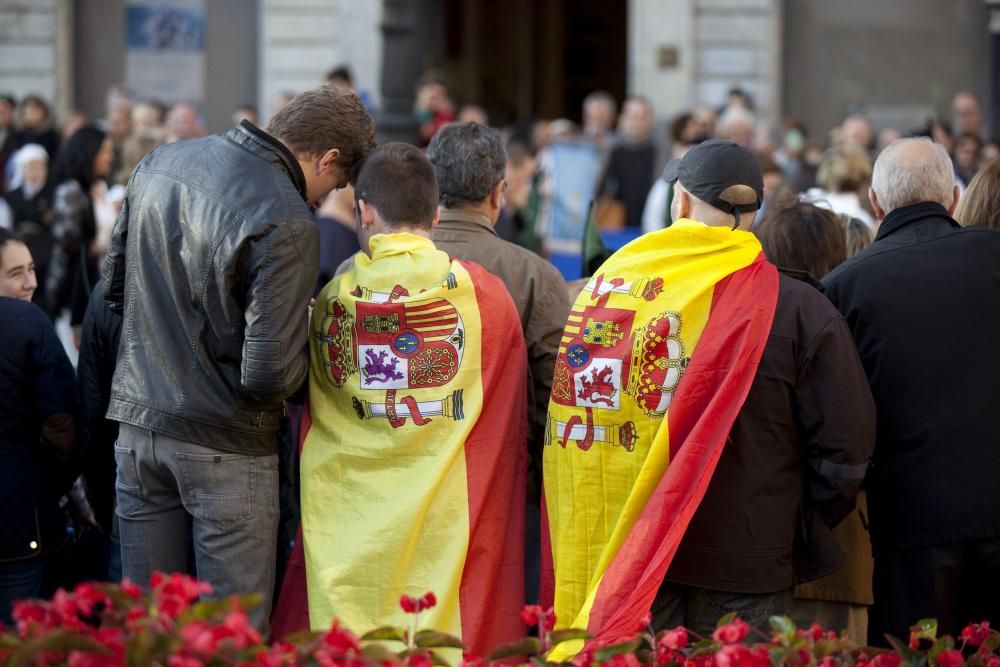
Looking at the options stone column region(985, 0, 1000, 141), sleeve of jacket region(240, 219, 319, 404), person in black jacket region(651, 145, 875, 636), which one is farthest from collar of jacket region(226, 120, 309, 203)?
stone column region(985, 0, 1000, 141)

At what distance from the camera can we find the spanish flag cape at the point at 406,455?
417 cm

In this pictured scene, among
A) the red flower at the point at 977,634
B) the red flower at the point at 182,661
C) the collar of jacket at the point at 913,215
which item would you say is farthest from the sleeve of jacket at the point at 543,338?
the red flower at the point at 182,661

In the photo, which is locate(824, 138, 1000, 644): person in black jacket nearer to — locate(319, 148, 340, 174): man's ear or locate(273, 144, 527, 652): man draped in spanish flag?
locate(273, 144, 527, 652): man draped in spanish flag

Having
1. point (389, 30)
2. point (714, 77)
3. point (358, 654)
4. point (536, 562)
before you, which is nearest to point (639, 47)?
point (714, 77)

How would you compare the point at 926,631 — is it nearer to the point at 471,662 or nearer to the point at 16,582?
the point at 471,662

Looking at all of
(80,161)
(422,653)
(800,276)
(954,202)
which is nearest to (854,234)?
(954,202)

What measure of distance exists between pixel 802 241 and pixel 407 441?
5.15 ft

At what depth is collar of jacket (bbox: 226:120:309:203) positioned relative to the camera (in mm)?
4125

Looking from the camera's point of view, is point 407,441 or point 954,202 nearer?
point 407,441

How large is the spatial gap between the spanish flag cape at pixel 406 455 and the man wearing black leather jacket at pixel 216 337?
0.55ft

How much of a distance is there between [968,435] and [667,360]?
1.00 m

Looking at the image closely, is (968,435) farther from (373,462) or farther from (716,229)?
(373,462)

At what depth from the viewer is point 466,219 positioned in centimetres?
505

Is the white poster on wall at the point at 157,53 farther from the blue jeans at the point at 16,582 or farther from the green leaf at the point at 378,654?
the green leaf at the point at 378,654
